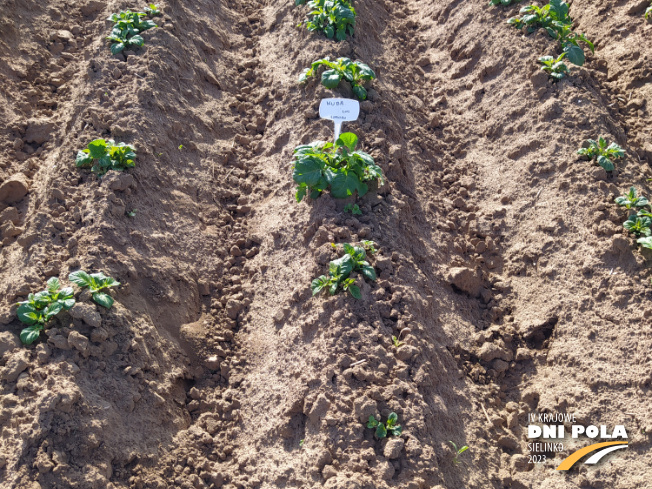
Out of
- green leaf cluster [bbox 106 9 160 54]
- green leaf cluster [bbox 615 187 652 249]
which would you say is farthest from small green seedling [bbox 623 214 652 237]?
green leaf cluster [bbox 106 9 160 54]

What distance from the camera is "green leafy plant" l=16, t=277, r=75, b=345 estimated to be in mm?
3334

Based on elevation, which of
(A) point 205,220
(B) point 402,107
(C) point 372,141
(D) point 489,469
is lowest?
(D) point 489,469

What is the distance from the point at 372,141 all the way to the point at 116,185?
6.63 feet

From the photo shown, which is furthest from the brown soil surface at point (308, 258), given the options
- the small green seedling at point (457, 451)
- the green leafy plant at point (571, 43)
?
the green leafy plant at point (571, 43)

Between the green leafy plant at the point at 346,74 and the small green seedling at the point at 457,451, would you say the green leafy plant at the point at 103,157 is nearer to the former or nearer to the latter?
the green leafy plant at the point at 346,74

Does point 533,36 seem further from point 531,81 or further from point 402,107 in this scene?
point 402,107

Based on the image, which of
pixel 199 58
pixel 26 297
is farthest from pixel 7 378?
pixel 199 58

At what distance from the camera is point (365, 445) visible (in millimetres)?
3039

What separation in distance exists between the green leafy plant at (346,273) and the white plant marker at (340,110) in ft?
4.10

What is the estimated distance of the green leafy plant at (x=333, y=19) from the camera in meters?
5.32

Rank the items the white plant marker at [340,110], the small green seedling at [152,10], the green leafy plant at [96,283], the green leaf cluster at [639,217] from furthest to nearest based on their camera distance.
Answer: the small green seedling at [152,10] → the white plant marker at [340,110] → the green leaf cluster at [639,217] → the green leafy plant at [96,283]

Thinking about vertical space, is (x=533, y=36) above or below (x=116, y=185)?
above

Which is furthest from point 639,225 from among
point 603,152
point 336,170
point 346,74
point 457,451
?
point 346,74

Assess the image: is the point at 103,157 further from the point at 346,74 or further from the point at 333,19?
the point at 333,19
